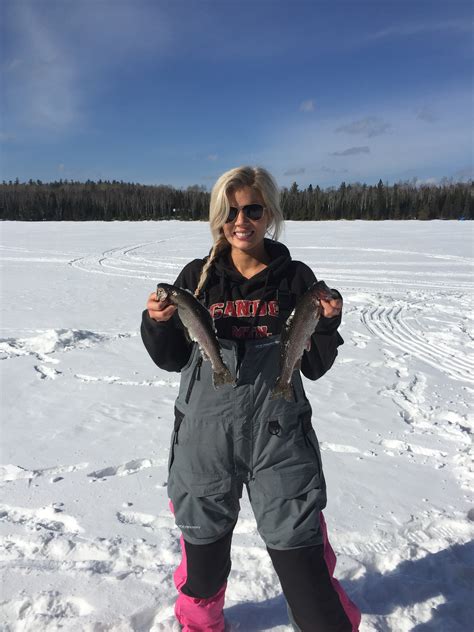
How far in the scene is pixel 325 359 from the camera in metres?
2.24

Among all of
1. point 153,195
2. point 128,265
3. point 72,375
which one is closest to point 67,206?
point 153,195

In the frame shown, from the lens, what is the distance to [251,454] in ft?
6.97

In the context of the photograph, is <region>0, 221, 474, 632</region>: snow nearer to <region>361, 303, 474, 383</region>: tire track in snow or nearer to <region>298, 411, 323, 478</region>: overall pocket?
<region>361, 303, 474, 383</region>: tire track in snow

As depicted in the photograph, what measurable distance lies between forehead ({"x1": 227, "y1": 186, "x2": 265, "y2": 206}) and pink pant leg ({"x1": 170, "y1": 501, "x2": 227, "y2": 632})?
159 cm

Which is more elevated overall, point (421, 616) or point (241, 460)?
point (241, 460)

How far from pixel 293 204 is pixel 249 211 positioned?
9169cm

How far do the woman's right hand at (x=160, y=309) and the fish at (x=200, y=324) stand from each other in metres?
0.02

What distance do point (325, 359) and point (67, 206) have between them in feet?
333

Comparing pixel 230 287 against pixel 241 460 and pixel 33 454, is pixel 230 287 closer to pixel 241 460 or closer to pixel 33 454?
pixel 241 460

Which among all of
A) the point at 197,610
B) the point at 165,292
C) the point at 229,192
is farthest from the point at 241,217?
the point at 197,610

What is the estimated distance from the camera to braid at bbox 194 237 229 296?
230 cm

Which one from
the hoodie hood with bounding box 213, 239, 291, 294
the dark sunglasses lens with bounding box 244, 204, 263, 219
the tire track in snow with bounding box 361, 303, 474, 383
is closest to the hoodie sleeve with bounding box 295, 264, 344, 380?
the hoodie hood with bounding box 213, 239, 291, 294

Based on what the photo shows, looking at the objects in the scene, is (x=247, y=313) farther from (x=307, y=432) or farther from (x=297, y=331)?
(x=307, y=432)

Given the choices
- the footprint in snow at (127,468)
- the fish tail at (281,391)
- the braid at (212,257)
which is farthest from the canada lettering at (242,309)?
the footprint in snow at (127,468)
